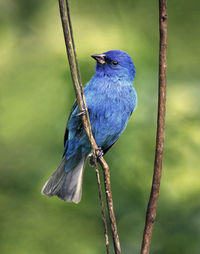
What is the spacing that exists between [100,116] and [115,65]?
1.58ft

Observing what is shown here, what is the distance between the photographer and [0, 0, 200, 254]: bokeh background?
2.98m

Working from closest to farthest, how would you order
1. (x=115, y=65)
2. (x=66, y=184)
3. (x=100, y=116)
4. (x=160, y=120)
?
1. (x=160, y=120)
2. (x=100, y=116)
3. (x=66, y=184)
4. (x=115, y=65)

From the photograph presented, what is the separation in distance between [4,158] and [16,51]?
89 cm

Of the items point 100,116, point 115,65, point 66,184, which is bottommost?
point 66,184

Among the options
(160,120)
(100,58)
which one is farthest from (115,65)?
(160,120)

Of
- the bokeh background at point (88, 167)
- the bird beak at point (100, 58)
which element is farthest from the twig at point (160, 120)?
the bird beak at point (100, 58)

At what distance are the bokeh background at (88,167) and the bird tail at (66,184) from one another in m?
0.07

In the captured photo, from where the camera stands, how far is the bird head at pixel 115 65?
327cm

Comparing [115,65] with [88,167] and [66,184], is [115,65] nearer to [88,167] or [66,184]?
[88,167]

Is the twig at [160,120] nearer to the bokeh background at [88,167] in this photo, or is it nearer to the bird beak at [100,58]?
the bokeh background at [88,167]

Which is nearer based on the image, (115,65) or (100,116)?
(100,116)

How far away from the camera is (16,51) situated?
138 inches

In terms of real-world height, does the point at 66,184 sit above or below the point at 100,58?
below

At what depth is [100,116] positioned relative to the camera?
10.1 ft
